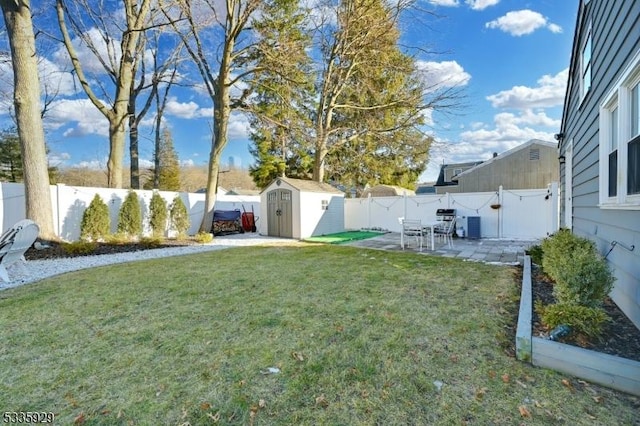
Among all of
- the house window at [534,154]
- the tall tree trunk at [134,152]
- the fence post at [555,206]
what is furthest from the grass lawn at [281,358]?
the house window at [534,154]

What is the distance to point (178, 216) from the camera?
10570 millimetres

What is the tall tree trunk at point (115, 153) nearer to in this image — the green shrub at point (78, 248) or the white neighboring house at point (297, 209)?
the green shrub at point (78, 248)

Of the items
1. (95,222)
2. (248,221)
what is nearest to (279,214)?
(248,221)

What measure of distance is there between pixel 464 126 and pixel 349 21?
679 cm

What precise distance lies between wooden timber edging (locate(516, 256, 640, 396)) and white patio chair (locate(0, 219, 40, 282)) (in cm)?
674

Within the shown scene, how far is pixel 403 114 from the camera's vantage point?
52.1ft

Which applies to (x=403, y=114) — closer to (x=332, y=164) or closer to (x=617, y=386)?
(x=332, y=164)

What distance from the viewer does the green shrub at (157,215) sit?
991 cm

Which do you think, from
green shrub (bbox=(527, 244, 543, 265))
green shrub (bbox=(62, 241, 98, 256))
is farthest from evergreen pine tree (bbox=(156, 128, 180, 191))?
green shrub (bbox=(527, 244, 543, 265))

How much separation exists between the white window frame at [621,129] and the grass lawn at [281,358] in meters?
1.49

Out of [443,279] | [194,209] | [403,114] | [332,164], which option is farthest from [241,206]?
[443,279]

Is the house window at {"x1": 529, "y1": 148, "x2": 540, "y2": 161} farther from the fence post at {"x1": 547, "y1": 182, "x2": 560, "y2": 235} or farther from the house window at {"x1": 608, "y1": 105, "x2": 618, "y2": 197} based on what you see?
the house window at {"x1": 608, "y1": 105, "x2": 618, "y2": 197}

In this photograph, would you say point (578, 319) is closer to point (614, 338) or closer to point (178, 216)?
point (614, 338)

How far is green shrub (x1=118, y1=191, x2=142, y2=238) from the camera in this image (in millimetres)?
9078
